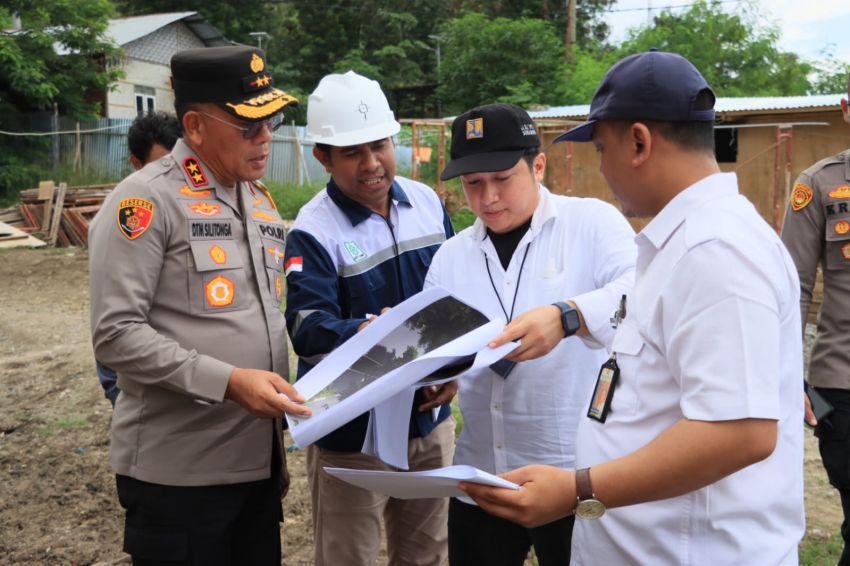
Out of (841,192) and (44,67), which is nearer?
(841,192)

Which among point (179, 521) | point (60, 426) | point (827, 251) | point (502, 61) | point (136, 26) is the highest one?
point (136, 26)

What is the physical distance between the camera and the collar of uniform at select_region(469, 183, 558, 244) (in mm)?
2363

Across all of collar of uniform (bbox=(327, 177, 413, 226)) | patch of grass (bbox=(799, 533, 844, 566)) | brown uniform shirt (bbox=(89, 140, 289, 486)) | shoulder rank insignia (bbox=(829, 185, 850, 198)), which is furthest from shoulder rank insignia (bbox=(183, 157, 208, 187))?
patch of grass (bbox=(799, 533, 844, 566))

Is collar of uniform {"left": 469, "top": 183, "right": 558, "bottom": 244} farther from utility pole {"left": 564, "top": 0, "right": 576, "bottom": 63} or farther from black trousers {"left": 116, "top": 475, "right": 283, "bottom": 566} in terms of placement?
utility pole {"left": 564, "top": 0, "right": 576, "bottom": 63}

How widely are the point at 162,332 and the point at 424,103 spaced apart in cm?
3155

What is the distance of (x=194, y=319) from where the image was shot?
2285 millimetres

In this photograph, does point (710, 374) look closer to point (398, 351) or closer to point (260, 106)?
point (398, 351)

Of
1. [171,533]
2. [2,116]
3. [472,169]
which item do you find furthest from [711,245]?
[2,116]

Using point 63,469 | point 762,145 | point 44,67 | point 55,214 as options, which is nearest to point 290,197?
point 55,214

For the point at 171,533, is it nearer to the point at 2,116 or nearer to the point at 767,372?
the point at 767,372

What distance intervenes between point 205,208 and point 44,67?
70.3 ft

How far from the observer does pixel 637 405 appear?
59.9 inches

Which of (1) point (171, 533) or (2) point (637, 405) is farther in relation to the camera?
(1) point (171, 533)

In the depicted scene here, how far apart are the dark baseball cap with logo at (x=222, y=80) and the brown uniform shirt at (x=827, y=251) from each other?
2.08m
